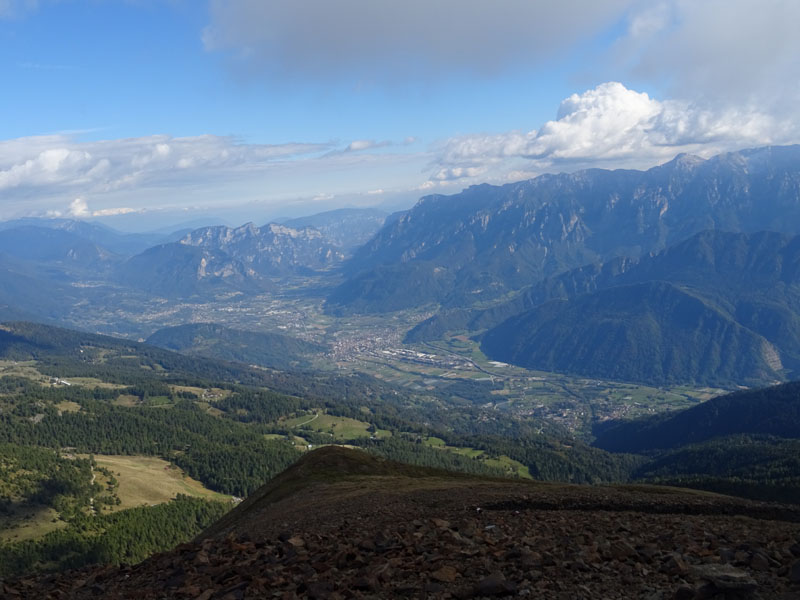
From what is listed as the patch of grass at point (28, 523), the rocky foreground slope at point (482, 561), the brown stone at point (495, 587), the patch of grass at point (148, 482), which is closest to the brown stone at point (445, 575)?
the rocky foreground slope at point (482, 561)

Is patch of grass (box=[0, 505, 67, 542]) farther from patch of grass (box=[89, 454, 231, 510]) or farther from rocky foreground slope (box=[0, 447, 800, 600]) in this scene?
rocky foreground slope (box=[0, 447, 800, 600])

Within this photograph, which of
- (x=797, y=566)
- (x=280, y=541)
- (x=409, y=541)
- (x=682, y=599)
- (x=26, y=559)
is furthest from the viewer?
(x=26, y=559)

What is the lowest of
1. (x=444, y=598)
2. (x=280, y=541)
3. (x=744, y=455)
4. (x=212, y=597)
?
(x=744, y=455)

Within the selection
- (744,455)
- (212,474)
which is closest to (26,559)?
(212,474)

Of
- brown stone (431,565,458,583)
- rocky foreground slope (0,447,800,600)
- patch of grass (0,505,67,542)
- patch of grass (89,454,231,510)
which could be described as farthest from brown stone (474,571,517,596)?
patch of grass (89,454,231,510)

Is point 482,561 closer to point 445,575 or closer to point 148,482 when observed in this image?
point 445,575

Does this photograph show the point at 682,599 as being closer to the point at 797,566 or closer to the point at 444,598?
the point at 797,566

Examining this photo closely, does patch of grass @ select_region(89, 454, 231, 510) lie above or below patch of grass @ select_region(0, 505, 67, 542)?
below
